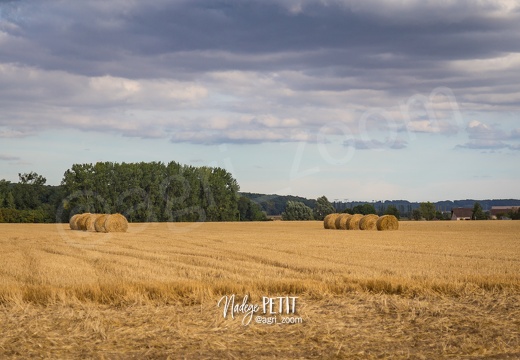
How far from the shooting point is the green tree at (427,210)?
86869 mm

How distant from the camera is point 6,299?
34.7ft

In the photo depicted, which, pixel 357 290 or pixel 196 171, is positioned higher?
pixel 196 171

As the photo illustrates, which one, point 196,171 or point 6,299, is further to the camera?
point 196,171

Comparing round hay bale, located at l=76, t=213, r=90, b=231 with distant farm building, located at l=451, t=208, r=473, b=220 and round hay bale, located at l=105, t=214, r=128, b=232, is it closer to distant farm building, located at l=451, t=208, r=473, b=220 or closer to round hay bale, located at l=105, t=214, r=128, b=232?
round hay bale, located at l=105, t=214, r=128, b=232

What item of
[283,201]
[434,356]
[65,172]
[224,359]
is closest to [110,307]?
[224,359]

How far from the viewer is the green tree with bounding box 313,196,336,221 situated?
81.1 metres

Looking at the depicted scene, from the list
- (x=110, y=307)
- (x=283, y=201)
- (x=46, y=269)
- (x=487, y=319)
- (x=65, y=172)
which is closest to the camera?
(x=487, y=319)

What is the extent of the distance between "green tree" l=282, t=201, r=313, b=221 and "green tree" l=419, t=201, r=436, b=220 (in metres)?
16.2

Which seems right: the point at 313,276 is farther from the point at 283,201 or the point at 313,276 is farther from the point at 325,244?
the point at 283,201

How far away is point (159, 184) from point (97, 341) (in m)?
64.3

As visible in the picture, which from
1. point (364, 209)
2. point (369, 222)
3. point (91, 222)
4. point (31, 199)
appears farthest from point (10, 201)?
point (369, 222)

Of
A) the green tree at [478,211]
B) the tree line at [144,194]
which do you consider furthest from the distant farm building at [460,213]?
the tree line at [144,194]

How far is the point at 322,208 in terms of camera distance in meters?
81.6

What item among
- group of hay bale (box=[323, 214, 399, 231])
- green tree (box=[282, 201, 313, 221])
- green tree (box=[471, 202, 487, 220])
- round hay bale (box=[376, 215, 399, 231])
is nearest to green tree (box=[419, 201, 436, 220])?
green tree (box=[471, 202, 487, 220])
